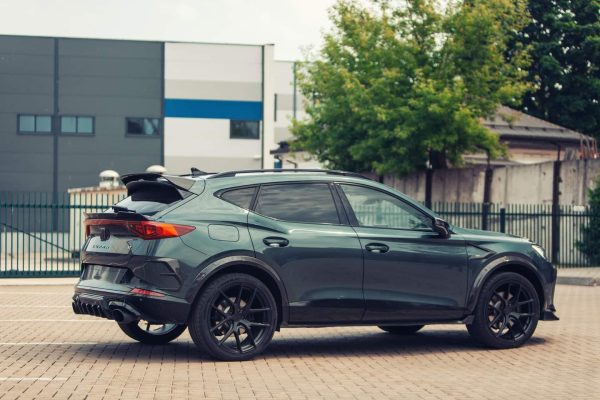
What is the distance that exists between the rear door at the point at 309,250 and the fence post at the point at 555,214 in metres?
17.8

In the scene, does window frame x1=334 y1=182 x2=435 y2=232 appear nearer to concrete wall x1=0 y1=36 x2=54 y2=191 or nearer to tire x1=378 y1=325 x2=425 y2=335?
tire x1=378 y1=325 x2=425 y2=335

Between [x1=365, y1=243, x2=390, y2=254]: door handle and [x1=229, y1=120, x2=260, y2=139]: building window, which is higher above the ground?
[x1=229, y1=120, x2=260, y2=139]: building window

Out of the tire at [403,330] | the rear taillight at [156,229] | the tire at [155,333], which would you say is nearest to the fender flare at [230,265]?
the rear taillight at [156,229]

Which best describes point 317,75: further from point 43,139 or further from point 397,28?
point 43,139

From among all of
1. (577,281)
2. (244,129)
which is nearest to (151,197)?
(577,281)

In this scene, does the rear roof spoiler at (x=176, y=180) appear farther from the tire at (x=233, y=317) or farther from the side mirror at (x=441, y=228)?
the side mirror at (x=441, y=228)

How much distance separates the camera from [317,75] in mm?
36062

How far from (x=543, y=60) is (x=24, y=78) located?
2384 cm

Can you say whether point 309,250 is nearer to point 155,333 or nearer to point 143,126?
point 155,333

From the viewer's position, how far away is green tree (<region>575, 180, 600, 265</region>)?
87.5 feet

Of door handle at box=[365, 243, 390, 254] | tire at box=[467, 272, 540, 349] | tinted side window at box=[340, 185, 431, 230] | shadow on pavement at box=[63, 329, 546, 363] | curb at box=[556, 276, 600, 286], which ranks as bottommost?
curb at box=[556, 276, 600, 286]

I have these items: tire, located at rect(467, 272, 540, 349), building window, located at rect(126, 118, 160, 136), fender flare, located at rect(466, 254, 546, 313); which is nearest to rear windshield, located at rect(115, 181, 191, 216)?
fender flare, located at rect(466, 254, 546, 313)

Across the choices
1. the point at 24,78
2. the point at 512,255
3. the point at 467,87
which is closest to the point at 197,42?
the point at 24,78

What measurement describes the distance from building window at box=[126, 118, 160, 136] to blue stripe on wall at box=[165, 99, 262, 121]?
2.53ft
